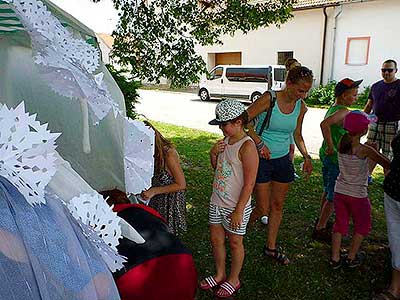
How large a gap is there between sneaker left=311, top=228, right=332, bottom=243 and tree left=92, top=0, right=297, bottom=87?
2.98 meters

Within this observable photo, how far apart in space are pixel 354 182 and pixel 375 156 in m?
0.29

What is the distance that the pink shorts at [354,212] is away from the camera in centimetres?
329

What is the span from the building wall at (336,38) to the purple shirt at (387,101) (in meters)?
12.3

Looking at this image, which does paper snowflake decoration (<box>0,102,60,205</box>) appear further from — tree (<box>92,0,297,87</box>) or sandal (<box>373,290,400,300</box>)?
tree (<box>92,0,297,87</box>)

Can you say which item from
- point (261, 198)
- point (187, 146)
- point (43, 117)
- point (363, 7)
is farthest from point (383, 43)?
point (43, 117)

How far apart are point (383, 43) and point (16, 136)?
1793cm

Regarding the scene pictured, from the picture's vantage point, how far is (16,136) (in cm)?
115

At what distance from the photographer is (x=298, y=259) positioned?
11.9 feet

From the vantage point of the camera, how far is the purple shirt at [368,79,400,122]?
17.6 ft

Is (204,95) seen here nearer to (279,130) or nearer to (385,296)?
(279,130)

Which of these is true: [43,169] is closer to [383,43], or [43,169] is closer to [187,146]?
[187,146]

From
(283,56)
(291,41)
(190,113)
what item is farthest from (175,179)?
(283,56)

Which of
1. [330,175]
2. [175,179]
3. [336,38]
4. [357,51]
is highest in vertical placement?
[336,38]

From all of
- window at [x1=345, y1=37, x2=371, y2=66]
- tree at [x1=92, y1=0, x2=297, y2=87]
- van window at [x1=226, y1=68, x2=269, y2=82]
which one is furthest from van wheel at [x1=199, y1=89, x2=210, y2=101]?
tree at [x1=92, y1=0, x2=297, y2=87]
